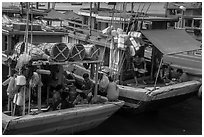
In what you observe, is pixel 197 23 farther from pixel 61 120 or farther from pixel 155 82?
pixel 61 120

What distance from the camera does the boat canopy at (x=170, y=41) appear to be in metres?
11.4

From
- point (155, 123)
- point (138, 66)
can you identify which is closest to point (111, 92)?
point (155, 123)

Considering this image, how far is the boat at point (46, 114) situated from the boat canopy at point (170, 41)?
2.66 meters

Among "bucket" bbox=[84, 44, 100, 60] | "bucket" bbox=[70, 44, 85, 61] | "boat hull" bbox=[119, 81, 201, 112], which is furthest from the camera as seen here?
"boat hull" bbox=[119, 81, 201, 112]

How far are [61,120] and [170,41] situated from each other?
4979mm

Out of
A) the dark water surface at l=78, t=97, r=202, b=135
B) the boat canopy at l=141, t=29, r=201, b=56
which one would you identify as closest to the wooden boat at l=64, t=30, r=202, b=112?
the boat canopy at l=141, t=29, r=201, b=56

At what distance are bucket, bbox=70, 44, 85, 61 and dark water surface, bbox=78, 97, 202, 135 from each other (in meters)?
2.02

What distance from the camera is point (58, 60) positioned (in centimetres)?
881

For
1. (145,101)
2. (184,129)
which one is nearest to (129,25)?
(145,101)

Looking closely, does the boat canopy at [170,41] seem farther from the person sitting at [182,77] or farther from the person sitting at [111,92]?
the person sitting at [111,92]

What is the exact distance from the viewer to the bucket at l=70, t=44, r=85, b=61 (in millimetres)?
9047

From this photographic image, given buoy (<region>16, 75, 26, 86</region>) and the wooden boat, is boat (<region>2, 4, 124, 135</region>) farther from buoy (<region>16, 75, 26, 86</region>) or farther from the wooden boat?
the wooden boat

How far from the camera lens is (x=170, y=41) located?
11922 mm

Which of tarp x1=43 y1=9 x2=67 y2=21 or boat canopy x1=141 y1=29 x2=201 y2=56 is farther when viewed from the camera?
tarp x1=43 y1=9 x2=67 y2=21
